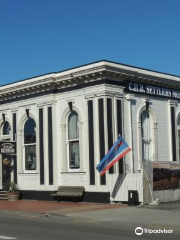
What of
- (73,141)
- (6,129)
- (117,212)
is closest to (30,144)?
(6,129)

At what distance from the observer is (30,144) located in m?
26.4

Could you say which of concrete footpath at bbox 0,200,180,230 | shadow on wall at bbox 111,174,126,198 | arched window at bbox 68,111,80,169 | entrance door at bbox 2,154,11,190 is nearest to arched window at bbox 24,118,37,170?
entrance door at bbox 2,154,11,190

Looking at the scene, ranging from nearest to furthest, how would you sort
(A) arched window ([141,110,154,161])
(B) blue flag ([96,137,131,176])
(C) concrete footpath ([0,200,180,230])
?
(C) concrete footpath ([0,200,180,230]) < (B) blue flag ([96,137,131,176]) < (A) arched window ([141,110,154,161])

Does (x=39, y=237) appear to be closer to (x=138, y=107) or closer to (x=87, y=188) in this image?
(x=87, y=188)

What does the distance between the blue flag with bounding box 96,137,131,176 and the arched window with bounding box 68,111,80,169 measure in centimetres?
290

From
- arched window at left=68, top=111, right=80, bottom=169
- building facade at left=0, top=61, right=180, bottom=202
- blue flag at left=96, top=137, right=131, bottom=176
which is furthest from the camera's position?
arched window at left=68, top=111, right=80, bottom=169

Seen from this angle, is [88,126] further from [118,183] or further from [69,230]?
[69,230]

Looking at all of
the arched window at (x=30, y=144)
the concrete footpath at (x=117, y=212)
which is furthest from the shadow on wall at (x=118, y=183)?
the arched window at (x=30, y=144)

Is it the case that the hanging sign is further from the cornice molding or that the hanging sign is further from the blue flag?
the blue flag

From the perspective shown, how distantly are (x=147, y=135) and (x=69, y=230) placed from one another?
13.0 m

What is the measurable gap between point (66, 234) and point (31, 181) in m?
14.1

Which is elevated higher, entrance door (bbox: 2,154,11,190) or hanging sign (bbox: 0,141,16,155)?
hanging sign (bbox: 0,141,16,155)

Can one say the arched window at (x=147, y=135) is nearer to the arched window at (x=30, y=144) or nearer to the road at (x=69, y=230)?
the arched window at (x=30, y=144)

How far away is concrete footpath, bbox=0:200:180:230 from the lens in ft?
49.6
